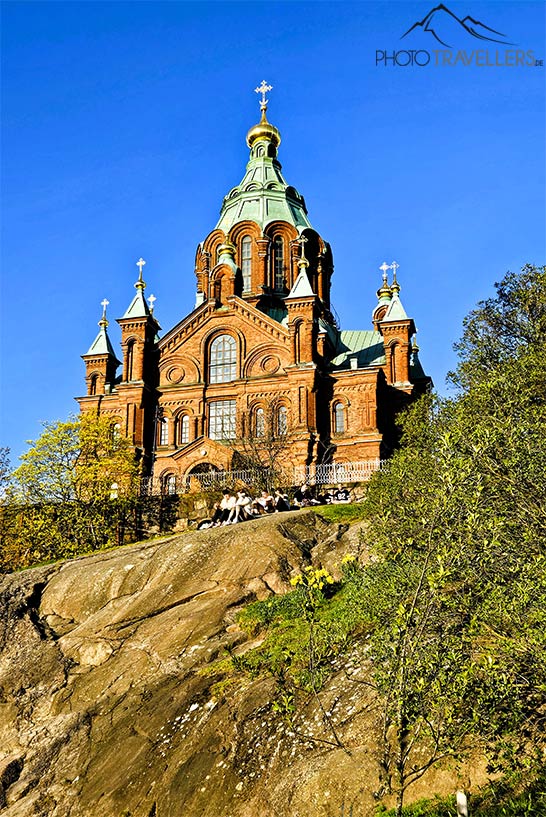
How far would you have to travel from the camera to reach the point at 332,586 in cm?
2073

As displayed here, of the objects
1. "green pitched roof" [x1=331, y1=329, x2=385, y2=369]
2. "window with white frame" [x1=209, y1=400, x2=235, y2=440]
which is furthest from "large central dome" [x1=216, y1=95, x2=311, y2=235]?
"window with white frame" [x1=209, y1=400, x2=235, y2=440]

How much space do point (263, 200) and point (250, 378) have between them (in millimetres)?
16601

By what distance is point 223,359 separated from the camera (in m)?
46.9

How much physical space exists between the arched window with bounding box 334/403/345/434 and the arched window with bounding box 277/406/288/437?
2.67 metres

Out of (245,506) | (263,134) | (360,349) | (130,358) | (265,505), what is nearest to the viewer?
(245,506)

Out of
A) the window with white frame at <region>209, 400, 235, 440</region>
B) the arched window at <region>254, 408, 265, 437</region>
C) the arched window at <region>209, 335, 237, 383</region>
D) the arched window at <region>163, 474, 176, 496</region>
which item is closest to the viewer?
the arched window at <region>163, 474, 176, 496</region>

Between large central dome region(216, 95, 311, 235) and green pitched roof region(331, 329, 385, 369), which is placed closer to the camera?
green pitched roof region(331, 329, 385, 369)

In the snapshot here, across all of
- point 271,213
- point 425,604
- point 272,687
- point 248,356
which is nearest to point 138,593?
point 272,687

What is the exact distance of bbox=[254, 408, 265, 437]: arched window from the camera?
1713 inches

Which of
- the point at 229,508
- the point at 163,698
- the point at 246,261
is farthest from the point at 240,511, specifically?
the point at 246,261

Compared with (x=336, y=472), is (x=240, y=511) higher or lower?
lower

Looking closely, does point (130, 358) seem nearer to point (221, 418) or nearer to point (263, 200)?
point (221, 418)

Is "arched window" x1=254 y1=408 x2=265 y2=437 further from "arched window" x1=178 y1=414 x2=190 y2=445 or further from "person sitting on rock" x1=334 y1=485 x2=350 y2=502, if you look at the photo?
"person sitting on rock" x1=334 y1=485 x2=350 y2=502

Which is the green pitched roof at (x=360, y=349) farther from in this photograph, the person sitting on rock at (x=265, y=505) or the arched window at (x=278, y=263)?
the person sitting on rock at (x=265, y=505)
